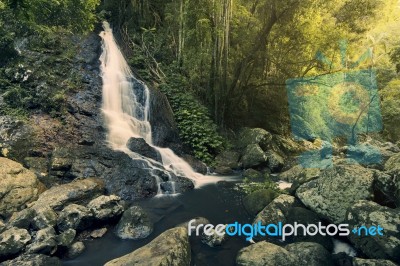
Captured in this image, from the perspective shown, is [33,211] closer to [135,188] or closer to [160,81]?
[135,188]

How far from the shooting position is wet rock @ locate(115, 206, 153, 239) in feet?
20.0

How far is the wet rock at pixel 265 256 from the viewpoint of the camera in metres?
4.77

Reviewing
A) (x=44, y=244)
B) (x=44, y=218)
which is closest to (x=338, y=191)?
(x=44, y=244)

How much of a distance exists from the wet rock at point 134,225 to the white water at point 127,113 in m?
2.46

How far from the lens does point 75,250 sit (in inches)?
216

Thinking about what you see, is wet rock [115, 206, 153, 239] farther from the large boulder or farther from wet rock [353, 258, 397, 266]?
wet rock [353, 258, 397, 266]

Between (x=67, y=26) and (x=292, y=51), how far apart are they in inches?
409

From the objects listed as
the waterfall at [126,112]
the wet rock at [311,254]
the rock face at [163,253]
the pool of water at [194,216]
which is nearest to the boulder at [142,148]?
the waterfall at [126,112]

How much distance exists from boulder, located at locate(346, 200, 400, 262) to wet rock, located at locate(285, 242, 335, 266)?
1.86 feet

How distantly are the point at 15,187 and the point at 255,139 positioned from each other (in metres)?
8.95

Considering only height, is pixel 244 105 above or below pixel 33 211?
above

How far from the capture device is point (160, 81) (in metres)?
13.8

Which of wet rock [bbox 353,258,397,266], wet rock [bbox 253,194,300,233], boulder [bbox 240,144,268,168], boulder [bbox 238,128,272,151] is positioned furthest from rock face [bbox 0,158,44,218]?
boulder [bbox 238,128,272,151]

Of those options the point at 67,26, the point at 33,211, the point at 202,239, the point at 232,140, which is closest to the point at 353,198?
the point at 202,239
